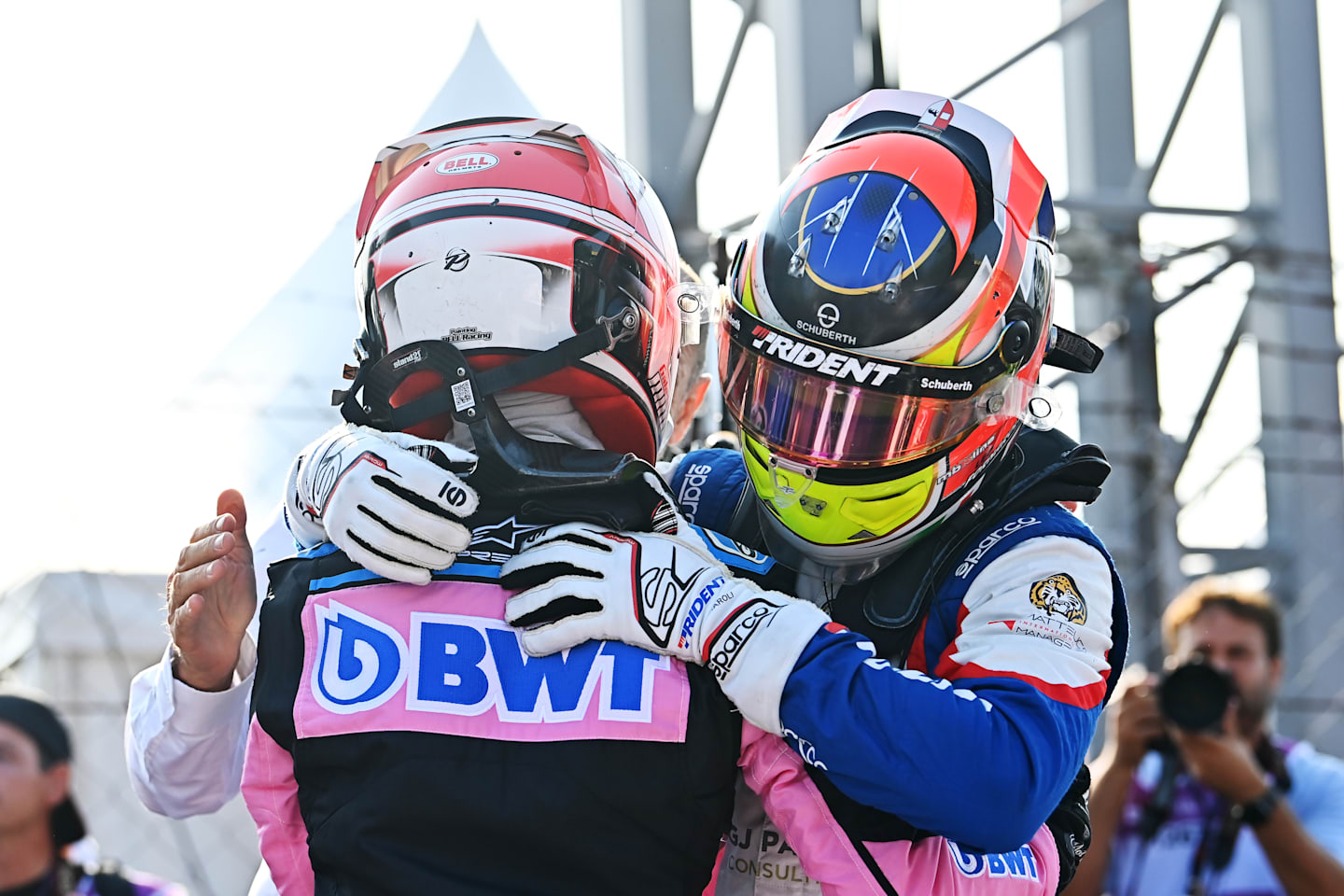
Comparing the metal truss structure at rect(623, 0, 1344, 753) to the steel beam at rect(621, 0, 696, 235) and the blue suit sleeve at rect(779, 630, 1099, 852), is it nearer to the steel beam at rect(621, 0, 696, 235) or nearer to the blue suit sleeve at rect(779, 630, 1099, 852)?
the steel beam at rect(621, 0, 696, 235)

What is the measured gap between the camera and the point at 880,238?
1697mm

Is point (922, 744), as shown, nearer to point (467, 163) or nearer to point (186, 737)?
point (467, 163)

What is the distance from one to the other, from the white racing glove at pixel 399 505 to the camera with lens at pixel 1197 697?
2265mm

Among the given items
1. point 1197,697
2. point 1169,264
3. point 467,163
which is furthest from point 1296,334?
point 467,163

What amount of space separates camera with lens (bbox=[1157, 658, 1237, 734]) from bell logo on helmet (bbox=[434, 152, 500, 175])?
2.24 metres

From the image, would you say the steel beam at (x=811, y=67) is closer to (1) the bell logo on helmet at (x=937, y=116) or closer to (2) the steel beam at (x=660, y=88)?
(2) the steel beam at (x=660, y=88)

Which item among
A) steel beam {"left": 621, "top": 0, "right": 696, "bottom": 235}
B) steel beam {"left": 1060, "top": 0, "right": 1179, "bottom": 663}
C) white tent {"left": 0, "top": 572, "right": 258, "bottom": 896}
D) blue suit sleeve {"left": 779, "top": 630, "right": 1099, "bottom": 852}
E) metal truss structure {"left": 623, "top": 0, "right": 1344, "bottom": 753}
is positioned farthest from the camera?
steel beam {"left": 621, "top": 0, "right": 696, "bottom": 235}

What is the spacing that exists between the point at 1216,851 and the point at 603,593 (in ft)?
8.08

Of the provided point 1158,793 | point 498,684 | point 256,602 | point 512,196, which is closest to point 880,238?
point 512,196

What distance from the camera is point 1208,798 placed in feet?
11.2

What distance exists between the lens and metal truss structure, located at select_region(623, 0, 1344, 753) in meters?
4.00

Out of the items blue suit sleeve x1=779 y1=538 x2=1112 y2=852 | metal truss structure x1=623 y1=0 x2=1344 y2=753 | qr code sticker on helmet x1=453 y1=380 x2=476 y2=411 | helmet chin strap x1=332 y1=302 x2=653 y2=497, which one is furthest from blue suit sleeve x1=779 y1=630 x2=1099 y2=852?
metal truss structure x1=623 y1=0 x2=1344 y2=753

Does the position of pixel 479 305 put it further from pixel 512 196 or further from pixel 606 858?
pixel 606 858

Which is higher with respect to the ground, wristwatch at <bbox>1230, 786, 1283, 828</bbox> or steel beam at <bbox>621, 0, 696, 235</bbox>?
steel beam at <bbox>621, 0, 696, 235</bbox>
